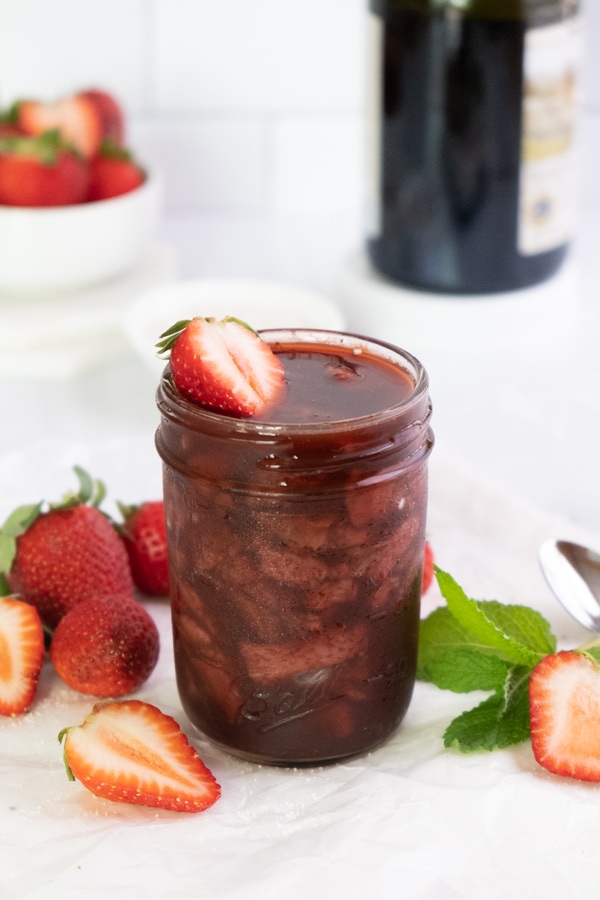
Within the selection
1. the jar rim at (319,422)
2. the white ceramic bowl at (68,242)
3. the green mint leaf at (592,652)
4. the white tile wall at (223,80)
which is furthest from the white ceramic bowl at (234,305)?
the green mint leaf at (592,652)

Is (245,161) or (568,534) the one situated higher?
(245,161)

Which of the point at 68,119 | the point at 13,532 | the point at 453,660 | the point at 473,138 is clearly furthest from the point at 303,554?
A: the point at 68,119

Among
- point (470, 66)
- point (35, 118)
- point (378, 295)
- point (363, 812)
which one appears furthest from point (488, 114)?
point (363, 812)

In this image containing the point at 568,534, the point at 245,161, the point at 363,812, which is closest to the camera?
the point at 363,812

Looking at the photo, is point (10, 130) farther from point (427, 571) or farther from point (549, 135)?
point (427, 571)

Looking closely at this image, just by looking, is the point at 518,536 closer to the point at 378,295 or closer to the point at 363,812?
the point at 363,812

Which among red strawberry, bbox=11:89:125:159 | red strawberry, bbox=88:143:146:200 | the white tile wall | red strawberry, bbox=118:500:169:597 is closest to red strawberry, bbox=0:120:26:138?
red strawberry, bbox=11:89:125:159

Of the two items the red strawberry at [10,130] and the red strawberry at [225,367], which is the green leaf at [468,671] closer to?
the red strawberry at [225,367]
